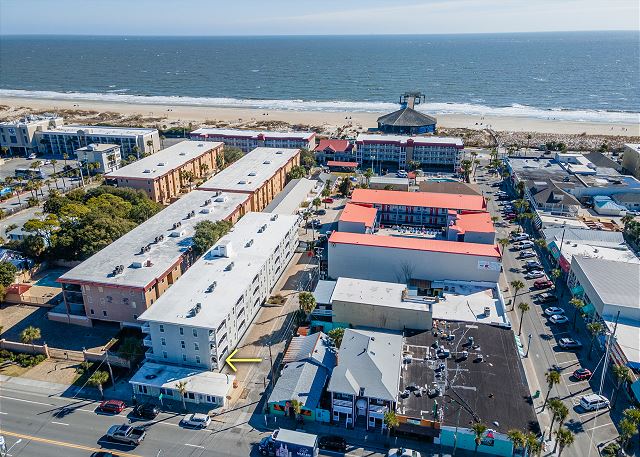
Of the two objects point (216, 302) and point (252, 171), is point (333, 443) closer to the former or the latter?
point (216, 302)

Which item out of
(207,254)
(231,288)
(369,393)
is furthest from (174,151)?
(369,393)

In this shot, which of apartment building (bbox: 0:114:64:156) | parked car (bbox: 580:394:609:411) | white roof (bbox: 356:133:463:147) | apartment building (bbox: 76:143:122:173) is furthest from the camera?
apartment building (bbox: 0:114:64:156)

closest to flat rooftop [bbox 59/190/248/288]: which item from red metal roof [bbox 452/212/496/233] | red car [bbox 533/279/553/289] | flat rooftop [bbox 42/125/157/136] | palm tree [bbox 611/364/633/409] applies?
red metal roof [bbox 452/212/496/233]

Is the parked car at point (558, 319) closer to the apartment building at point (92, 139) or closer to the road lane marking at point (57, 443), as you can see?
the road lane marking at point (57, 443)

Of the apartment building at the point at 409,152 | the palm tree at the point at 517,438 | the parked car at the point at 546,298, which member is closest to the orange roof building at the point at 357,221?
the parked car at the point at 546,298

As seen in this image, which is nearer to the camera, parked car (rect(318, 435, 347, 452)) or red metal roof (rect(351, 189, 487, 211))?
parked car (rect(318, 435, 347, 452))

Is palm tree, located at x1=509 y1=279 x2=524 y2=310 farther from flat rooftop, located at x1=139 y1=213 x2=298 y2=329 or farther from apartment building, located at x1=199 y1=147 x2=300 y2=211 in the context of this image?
apartment building, located at x1=199 y1=147 x2=300 y2=211

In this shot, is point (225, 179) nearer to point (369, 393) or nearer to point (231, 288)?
point (231, 288)
